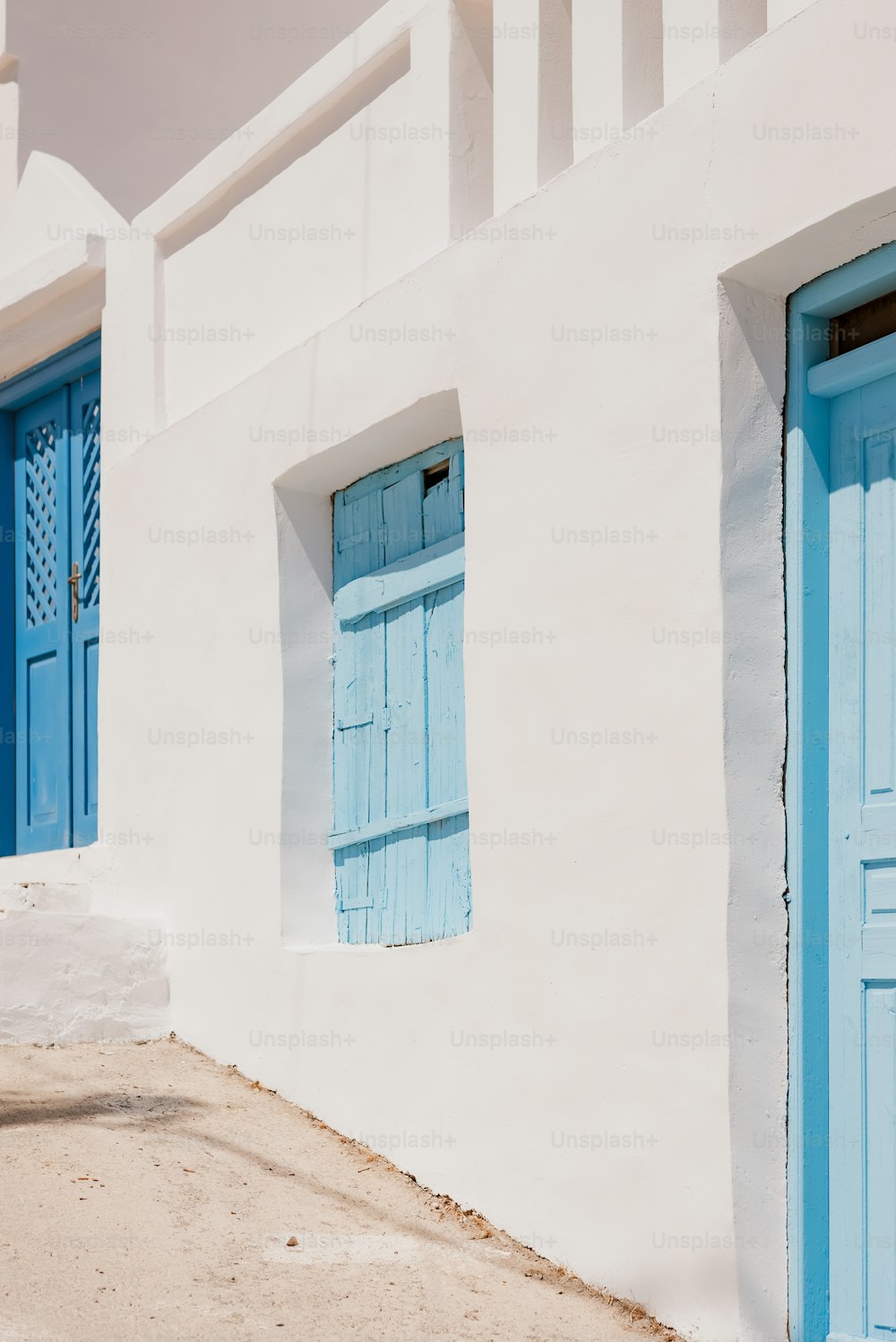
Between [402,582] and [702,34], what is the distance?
2.19 meters

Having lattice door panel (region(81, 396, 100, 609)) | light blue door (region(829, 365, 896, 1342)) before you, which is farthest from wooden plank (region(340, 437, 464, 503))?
lattice door panel (region(81, 396, 100, 609))

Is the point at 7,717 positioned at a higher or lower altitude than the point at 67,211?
lower

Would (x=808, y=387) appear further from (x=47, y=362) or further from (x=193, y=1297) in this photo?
(x=47, y=362)

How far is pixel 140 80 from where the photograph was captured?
8898 mm

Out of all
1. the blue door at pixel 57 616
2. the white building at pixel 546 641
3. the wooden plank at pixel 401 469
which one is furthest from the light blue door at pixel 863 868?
the blue door at pixel 57 616

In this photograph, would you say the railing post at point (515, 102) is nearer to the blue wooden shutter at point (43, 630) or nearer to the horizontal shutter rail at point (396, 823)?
the horizontal shutter rail at point (396, 823)

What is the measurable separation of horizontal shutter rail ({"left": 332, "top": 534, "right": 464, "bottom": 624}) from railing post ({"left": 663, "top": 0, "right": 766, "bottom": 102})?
5.58 feet

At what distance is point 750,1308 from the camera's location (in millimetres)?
3996

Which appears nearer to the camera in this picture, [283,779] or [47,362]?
[283,779]

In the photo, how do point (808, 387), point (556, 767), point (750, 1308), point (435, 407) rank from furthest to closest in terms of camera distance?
point (435, 407) → point (556, 767) → point (808, 387) → point (750, 1308)

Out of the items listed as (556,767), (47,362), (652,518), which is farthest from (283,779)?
(47,362)

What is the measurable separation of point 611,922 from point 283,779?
202cm

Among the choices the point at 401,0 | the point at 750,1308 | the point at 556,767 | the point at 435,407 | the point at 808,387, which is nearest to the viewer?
the point at 750,1308

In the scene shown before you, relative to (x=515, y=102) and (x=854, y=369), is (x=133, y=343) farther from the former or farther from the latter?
(x=854, y=369)
